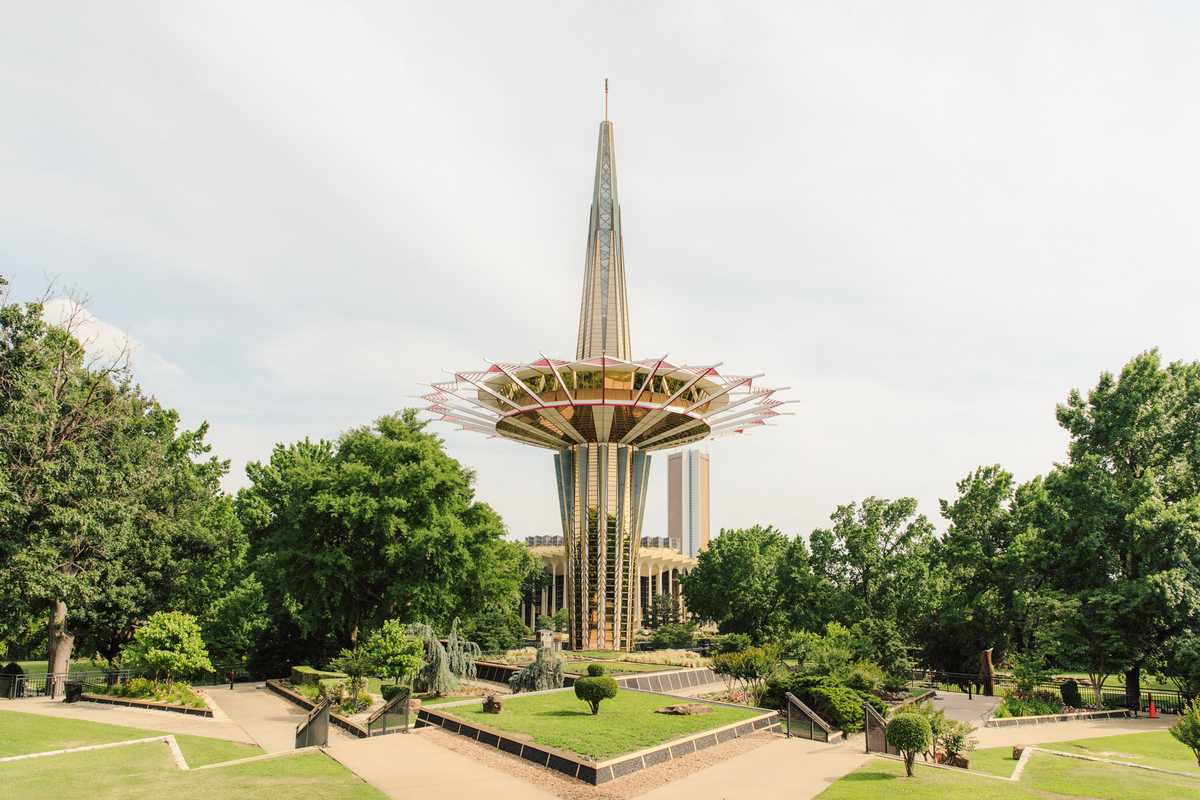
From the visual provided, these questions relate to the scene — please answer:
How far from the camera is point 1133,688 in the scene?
98.4ft

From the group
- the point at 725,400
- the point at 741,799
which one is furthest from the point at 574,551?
the point at 741,799

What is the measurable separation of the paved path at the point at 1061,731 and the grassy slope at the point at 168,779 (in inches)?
702

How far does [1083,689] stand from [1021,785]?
2376 cm

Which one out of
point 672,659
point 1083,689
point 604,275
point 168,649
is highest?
point 604,275

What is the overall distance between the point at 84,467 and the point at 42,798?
17.9m

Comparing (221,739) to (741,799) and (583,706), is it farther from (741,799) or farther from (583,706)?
(741,799)

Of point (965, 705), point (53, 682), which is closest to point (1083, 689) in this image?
point (965, 705)

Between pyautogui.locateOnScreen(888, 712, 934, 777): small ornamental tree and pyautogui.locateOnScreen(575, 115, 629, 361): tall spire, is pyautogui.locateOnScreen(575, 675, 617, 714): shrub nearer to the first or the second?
pyautogui.locateOnScreen(888, 712, 934, 777): small ornamental tree

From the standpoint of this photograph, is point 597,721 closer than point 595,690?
Yes

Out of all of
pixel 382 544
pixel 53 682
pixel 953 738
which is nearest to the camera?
pixel 953 738

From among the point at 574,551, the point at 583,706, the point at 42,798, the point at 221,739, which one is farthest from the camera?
the point at 574,551

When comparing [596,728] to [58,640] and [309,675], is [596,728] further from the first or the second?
[58,640]

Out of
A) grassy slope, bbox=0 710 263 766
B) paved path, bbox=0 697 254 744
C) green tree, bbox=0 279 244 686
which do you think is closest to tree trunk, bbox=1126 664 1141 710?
grassy slope, bbox=0 710 263 766

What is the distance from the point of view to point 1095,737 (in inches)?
912
